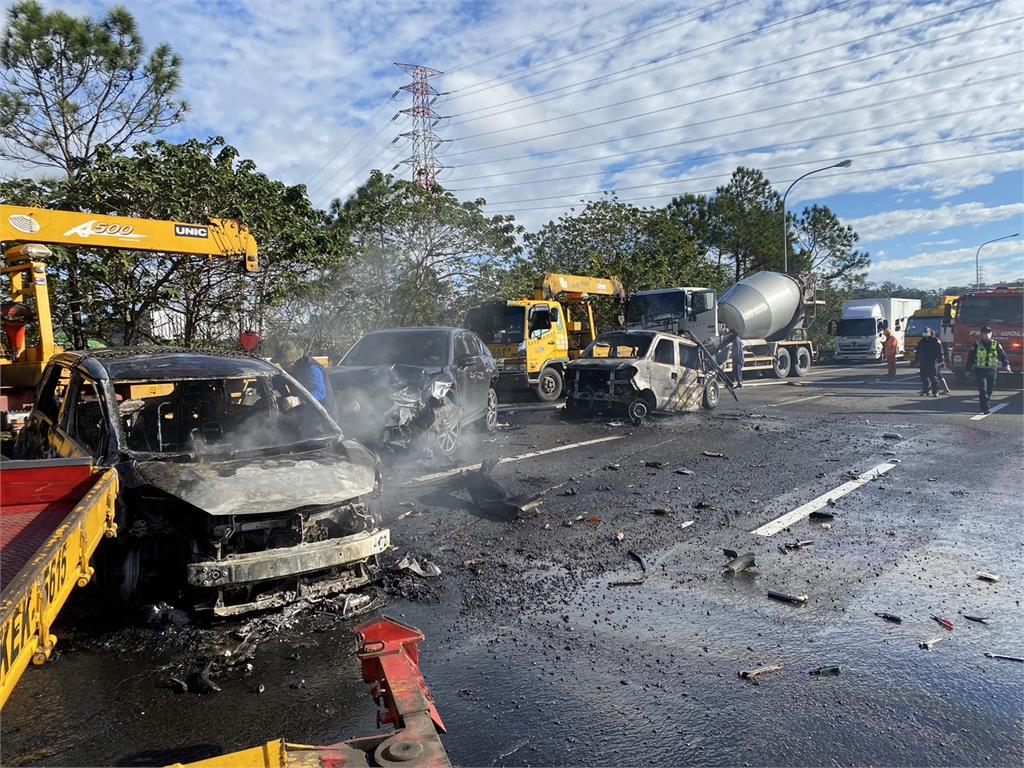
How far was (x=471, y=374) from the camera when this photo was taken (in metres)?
10.1

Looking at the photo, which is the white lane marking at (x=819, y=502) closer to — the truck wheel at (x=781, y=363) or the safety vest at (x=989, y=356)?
the safety vest at (x=989, y=356)

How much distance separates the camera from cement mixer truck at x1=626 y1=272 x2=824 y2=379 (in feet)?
66.9

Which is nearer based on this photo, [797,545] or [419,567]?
[419,567]

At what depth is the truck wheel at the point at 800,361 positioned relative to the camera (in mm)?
25000

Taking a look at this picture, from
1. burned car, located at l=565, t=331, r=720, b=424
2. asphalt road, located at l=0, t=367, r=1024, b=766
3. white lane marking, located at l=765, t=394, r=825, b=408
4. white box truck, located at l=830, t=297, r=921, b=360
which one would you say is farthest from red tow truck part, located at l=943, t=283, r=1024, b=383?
white box truck, located at l=830, t=297, r=921, b=360

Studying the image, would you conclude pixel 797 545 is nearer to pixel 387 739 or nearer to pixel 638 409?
pixel 387 739

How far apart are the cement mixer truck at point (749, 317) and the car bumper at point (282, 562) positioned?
17.0m

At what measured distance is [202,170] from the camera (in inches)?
513

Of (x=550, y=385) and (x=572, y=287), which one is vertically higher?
(x=572, y=287)

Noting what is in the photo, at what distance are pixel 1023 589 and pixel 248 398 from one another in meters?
6.36

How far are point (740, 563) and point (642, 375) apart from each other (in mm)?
7419

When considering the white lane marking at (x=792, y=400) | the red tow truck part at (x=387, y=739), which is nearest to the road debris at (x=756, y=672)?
the red tow truck part at (x=387, y=739)

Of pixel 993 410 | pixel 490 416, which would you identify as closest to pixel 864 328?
pixel 993 410

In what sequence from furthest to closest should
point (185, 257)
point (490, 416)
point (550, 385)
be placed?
1. point (550, 385)
2. point (185, 257)
3. point (490, 416)
